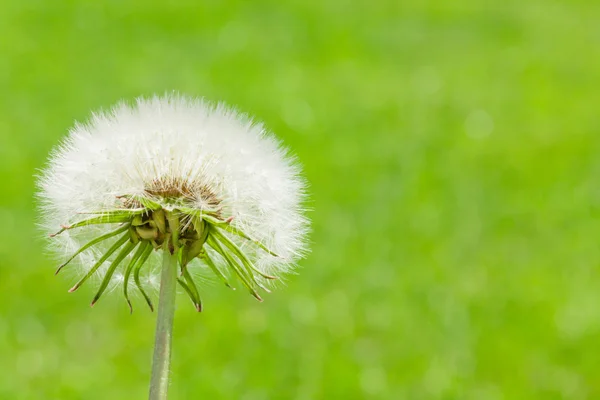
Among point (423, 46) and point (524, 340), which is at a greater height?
point (423, 46)

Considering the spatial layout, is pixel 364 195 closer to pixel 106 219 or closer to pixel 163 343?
pixel 106 219

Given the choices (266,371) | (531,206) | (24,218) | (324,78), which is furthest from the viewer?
(324,78)

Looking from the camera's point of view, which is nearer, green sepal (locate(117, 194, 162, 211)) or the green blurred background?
green sepal (locate(117, 194, 162, 211))

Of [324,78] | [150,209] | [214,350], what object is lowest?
[150,209]

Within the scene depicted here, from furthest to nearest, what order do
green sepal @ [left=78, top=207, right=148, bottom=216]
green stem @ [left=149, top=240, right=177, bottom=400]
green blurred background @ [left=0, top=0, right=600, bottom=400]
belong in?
1. green blurred background @ [left=0, top=0, right=600, bottom=400]
2. green sepal @ [left=78, top=207, right=148, bottom=216]
3. green stem @ [left=149, top=240, right=177, bottom=400]

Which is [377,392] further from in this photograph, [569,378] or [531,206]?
[531,206]

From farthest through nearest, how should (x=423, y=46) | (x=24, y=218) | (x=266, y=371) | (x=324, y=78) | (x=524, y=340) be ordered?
1. (x=423, y=46)
2. (x=324, y=78)
3. (x=24, y=218)
4. (x=524, y=340)
5. (x=266, y=371)

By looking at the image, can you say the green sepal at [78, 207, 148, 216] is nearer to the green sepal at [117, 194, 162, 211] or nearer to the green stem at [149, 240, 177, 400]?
the green sepal at [117, 194, 162, 211]

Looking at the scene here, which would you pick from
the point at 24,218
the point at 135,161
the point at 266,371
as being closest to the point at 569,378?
the point at 266,371

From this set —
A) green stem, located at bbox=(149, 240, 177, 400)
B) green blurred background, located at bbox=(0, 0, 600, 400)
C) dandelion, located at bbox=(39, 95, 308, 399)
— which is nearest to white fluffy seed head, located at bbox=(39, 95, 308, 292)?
dandelion, located at bbox=(39, 95, 308, 399)
